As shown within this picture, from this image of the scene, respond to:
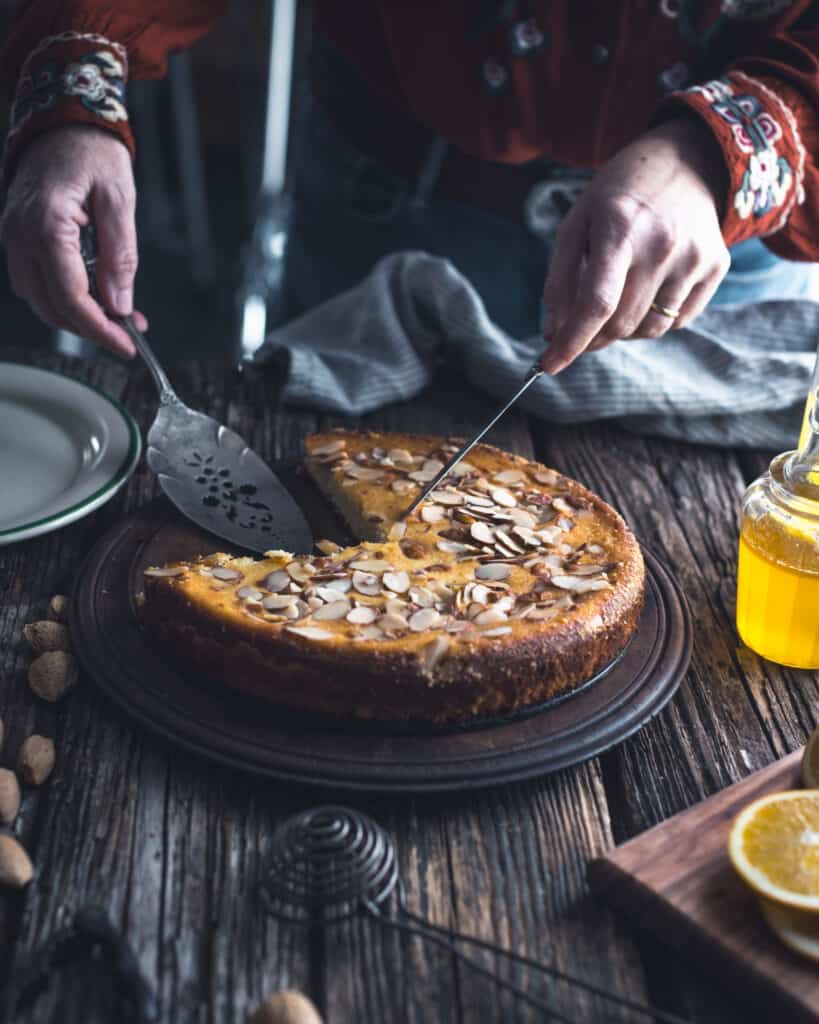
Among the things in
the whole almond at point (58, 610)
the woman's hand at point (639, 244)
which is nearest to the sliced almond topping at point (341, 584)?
the whole almond at point (58, 610)

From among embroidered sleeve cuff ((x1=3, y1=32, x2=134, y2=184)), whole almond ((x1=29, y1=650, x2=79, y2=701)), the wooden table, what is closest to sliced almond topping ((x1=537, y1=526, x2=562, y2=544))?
the wooden table

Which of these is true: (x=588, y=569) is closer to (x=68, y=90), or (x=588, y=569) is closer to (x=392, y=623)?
(x=392, y=623)

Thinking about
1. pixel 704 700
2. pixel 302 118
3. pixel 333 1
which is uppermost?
pixel 333 1

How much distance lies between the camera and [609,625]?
47.6 inches

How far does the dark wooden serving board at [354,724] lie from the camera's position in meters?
1.06

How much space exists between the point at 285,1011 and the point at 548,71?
1.51 metres

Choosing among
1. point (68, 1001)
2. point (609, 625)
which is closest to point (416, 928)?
point (68, 1001)

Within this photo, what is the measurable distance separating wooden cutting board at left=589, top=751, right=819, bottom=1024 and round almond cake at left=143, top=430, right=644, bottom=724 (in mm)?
218

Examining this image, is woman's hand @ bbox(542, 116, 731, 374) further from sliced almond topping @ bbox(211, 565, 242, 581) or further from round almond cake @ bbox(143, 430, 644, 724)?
sliced almond topping @ bbox(211, 565, 242, 581)

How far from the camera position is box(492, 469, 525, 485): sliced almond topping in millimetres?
1478

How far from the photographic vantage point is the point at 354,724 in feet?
3.67

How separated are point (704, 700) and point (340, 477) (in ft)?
1.79

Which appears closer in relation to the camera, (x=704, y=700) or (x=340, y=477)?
(x=704, y=700)

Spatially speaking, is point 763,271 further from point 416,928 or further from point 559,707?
point 416,928
